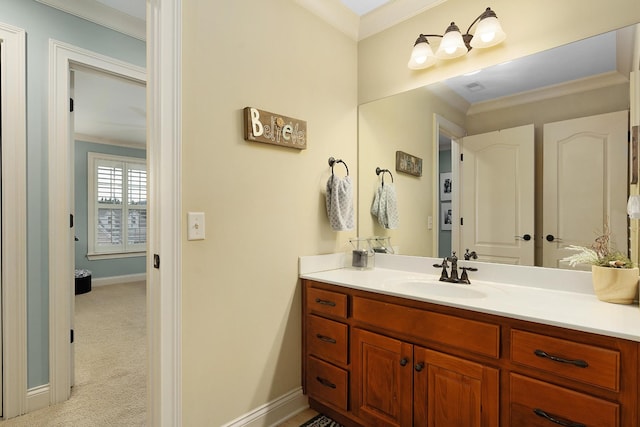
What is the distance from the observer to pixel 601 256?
1417 mm

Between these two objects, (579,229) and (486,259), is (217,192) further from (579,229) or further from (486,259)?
(579,229)

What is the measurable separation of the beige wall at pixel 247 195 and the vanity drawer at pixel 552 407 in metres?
1.17

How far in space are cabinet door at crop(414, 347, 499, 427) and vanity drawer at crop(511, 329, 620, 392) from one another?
0.48 feet

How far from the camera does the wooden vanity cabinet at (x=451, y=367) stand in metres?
1.02

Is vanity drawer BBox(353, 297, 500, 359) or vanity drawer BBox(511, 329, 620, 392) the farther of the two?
vanity drawer BBox(353, 297, 500, 359)

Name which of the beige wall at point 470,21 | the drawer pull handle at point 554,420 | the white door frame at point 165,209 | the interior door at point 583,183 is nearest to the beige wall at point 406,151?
the beige wall at point 470,21

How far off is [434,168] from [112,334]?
3384mm

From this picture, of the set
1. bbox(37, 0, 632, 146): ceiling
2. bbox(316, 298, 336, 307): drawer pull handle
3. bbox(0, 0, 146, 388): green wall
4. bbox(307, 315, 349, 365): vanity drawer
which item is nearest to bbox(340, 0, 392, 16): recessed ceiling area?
bbox(37, 0, 632, 146): ceiling

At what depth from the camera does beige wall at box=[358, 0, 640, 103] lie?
146 centimetres

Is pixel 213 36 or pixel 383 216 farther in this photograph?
pixel 383 216

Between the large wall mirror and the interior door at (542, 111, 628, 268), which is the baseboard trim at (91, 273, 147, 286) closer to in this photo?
the large wall mirror

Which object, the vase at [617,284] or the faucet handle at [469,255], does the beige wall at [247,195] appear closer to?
the faucet handle at [469,255]

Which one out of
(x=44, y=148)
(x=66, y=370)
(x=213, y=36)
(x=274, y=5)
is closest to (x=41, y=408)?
(x=66, y=370)

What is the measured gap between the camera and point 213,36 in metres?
1.57
